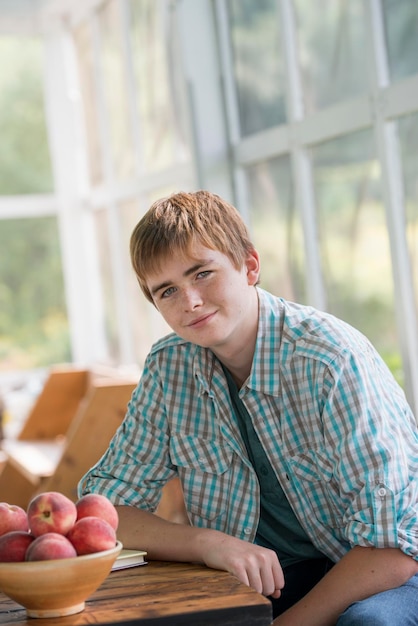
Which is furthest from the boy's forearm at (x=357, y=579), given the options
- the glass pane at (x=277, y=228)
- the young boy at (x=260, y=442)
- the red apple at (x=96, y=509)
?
the glass pane at (x=277, y=228)

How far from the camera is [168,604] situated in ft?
4.57

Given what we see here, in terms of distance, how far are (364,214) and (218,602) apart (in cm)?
194

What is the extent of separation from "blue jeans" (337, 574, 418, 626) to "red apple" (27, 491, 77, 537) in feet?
1.66

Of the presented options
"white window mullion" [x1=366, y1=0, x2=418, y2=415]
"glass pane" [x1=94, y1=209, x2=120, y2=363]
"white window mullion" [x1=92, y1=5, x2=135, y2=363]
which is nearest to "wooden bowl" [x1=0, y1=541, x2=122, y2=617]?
"white window mullion" [x1=366, y1=0, x2=418, y2=415]

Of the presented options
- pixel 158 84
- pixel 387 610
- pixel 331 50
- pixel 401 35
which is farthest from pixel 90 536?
pixel 158 84

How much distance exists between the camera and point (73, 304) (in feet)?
21.9

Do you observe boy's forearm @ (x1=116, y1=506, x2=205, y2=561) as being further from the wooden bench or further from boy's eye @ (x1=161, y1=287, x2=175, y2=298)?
the wooden bench

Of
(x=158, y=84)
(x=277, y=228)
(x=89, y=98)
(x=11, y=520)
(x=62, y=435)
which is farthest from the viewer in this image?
(x=89, y=98)

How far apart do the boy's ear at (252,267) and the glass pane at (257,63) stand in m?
1.78

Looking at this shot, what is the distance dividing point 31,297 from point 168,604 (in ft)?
20.6

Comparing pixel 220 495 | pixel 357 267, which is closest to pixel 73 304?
pixel 357 267

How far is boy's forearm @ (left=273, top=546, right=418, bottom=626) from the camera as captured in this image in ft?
5.35

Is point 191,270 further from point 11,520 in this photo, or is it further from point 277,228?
point 277,228

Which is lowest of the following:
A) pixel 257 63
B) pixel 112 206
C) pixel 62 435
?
pixel 62 435
